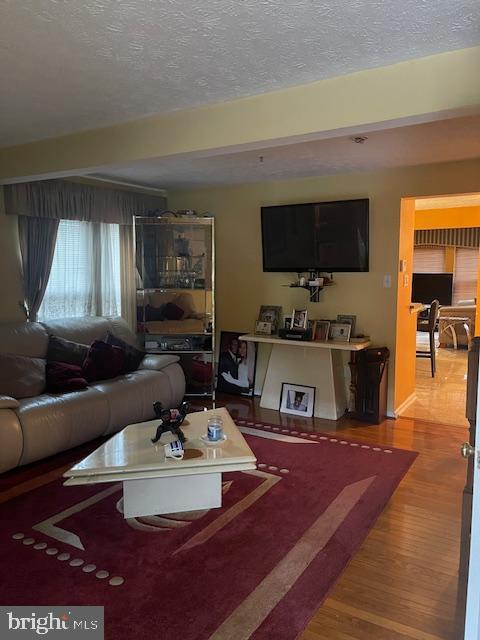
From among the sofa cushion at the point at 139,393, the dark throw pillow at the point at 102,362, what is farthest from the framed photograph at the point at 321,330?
the dark throw pillow at the point at 102,362

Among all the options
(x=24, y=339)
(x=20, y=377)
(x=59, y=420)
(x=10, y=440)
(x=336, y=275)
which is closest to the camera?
(x=10, y=440)

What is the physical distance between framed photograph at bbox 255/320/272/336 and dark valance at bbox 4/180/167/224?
5.60 ft

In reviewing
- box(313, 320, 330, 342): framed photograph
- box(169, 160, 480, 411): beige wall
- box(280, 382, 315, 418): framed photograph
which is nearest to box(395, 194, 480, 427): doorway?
box(169, 160, 480, 411): beige wall

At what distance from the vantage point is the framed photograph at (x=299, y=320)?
4.71 metres

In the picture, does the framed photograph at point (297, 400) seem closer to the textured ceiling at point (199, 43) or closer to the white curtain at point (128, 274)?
the white curtain at point (128, 274)

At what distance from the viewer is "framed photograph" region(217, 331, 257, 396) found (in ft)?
17.2

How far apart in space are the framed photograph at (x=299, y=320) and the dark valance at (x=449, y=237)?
597 cm

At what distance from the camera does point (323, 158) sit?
→ 12.7 ft

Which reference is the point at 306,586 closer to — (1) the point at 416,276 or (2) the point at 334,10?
(2) the point at 334,10

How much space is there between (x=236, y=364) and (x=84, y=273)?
1.82 metres

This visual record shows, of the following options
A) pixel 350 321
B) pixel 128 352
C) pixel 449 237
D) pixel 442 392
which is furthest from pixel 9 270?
pixel 449 237

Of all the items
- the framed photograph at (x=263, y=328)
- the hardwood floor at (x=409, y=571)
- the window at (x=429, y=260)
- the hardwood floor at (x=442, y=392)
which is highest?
the window at (x=429, y=260)

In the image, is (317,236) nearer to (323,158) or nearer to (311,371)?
(323,158)

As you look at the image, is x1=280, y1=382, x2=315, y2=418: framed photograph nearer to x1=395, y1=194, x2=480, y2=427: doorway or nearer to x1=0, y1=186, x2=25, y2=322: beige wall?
x1=395, y1=194, x2=480, y2=427: doorway
